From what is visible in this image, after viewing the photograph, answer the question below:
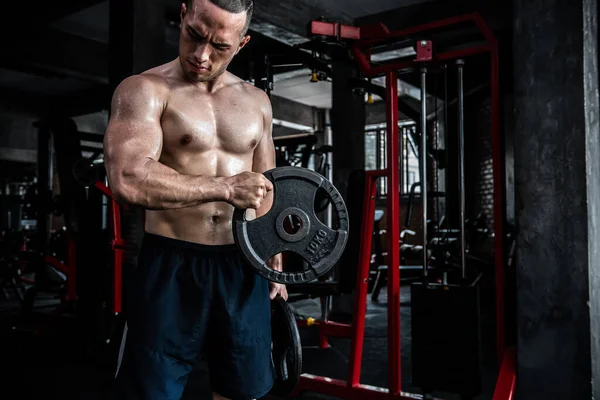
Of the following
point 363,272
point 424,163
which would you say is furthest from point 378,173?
point 363,272

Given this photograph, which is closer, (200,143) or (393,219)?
(200,143)

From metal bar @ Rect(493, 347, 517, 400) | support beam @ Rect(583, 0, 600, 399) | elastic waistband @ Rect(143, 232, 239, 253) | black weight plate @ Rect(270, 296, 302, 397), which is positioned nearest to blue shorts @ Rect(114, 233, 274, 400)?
elastic waistband @ Rect(143, 232, 239, 253)

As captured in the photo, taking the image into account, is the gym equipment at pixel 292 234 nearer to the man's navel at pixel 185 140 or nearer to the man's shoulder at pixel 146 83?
the man's navel at pixel 185 140

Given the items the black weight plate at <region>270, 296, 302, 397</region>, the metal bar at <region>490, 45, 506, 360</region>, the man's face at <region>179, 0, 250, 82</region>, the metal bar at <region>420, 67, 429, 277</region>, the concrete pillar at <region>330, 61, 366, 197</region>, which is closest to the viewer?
the man's face at <region>179, 0, 250, 82</region>

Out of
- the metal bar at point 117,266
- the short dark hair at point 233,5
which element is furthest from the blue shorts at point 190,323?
the metal bar at point 117,266

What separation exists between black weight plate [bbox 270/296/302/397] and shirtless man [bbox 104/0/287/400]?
80 mm

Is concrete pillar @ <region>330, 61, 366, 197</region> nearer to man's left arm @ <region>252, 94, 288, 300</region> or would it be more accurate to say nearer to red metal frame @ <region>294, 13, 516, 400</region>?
red metal frame @ <region>294, 13, 516, 400</region>

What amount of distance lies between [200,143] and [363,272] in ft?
4.06

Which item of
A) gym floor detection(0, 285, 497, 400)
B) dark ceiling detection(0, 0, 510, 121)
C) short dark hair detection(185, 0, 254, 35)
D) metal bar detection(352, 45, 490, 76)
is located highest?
dark ceiling detection(0, 0, 510, 121)

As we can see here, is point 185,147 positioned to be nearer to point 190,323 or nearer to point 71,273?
point 190,323

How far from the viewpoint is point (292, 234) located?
3.85 ft

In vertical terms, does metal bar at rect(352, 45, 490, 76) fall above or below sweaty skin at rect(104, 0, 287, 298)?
above

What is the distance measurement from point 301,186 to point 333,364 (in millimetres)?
2147

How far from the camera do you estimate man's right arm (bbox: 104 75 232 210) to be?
109 centimetres
